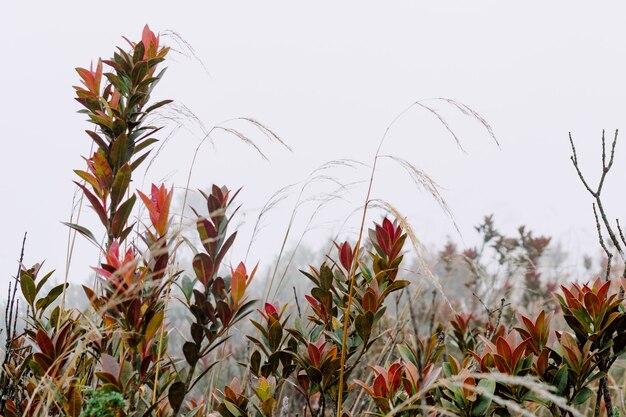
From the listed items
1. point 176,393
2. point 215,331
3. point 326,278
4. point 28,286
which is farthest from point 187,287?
point 28,286

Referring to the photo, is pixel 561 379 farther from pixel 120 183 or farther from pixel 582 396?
pixel 120 183

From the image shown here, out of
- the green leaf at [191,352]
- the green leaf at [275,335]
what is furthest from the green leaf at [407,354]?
the green leaf at [191,352]

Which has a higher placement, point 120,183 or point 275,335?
point 120,183

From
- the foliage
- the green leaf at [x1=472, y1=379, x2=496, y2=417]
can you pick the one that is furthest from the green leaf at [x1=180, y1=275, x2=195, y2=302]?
the green leaf at [x1=472, y1=379, x2=496, y2=417]

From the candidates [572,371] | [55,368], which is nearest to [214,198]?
[55,368]

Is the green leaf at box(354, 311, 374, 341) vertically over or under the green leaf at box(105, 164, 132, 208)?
under

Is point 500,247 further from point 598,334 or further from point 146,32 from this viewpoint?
point 146,32

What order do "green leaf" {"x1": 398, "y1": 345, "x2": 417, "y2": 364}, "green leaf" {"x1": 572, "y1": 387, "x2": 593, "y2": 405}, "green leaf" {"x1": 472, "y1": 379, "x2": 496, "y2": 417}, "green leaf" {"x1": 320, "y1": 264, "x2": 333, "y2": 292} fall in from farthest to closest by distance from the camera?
"green leaf" {"x1": 320, "y1": 264, "x2": 333, "y2": 292} < "green leaf" {"x1": 398, "y1": 345, "x2": 417, "y2": 364} < "green leaf" {"x1": 572, "y1": 387, "x2": 593, "y2": 405} < "green leaf" {"x1": 472, "y1": 379, "x2": 496, "y2": 417}

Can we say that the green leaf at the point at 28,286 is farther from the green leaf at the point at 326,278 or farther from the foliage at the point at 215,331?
the green leaf at the point at 326,278

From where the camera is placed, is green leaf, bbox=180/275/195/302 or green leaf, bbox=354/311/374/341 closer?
green leaf, bbox=180/275/195/302

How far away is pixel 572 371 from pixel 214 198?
2.99ft

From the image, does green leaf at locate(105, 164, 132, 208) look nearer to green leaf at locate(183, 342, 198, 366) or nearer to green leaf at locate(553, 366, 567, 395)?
green leaf at locate(183, 342, 198, 366)

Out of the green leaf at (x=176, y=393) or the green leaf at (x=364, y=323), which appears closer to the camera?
the green leaf at (x=176, y=393)

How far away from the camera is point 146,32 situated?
1561 millimetres
